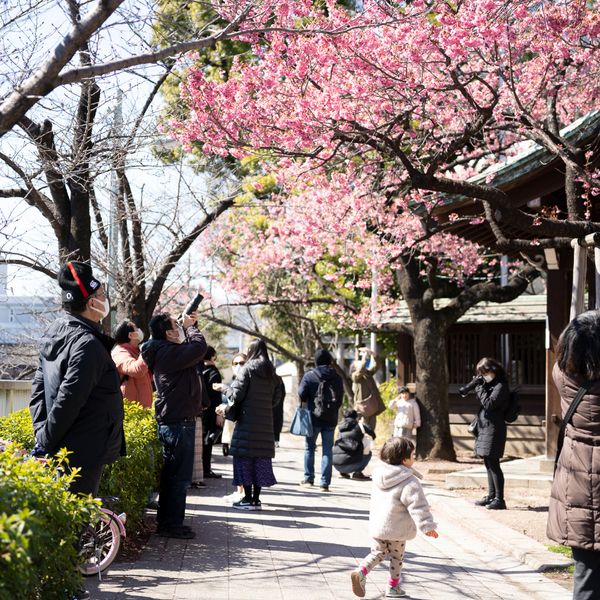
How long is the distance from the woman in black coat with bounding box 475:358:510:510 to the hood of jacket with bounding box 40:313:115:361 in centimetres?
614

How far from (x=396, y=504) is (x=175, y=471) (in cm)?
257

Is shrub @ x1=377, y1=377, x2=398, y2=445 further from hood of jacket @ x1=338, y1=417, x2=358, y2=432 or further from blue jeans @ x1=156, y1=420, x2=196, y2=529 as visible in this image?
blue jeans @ x1=156, y1=420, x2=196, y2=529

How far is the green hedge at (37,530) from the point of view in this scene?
3141 mm

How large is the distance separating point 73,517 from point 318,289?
21868 mm

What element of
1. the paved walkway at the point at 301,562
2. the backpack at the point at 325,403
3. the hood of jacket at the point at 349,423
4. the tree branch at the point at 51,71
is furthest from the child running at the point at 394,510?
the hood of jacket at the point at 349,423

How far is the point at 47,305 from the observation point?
20531 mm

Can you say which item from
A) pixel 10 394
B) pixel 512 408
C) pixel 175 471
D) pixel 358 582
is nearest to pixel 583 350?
pixel 358 582

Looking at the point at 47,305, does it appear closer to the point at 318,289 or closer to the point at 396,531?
the point at 318,289

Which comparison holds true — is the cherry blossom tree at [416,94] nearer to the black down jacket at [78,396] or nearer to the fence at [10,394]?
the black down jacket at [78,396]

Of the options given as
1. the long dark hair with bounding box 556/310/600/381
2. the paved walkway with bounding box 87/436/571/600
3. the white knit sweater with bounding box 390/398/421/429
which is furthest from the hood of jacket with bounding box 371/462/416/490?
the white knit sweater with bounding box 390/398/421/429

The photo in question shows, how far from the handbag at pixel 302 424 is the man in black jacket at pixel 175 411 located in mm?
4781

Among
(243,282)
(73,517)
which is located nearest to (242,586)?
(73,517)

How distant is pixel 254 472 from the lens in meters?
10.4

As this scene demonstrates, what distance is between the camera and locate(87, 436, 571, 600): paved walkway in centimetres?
657
